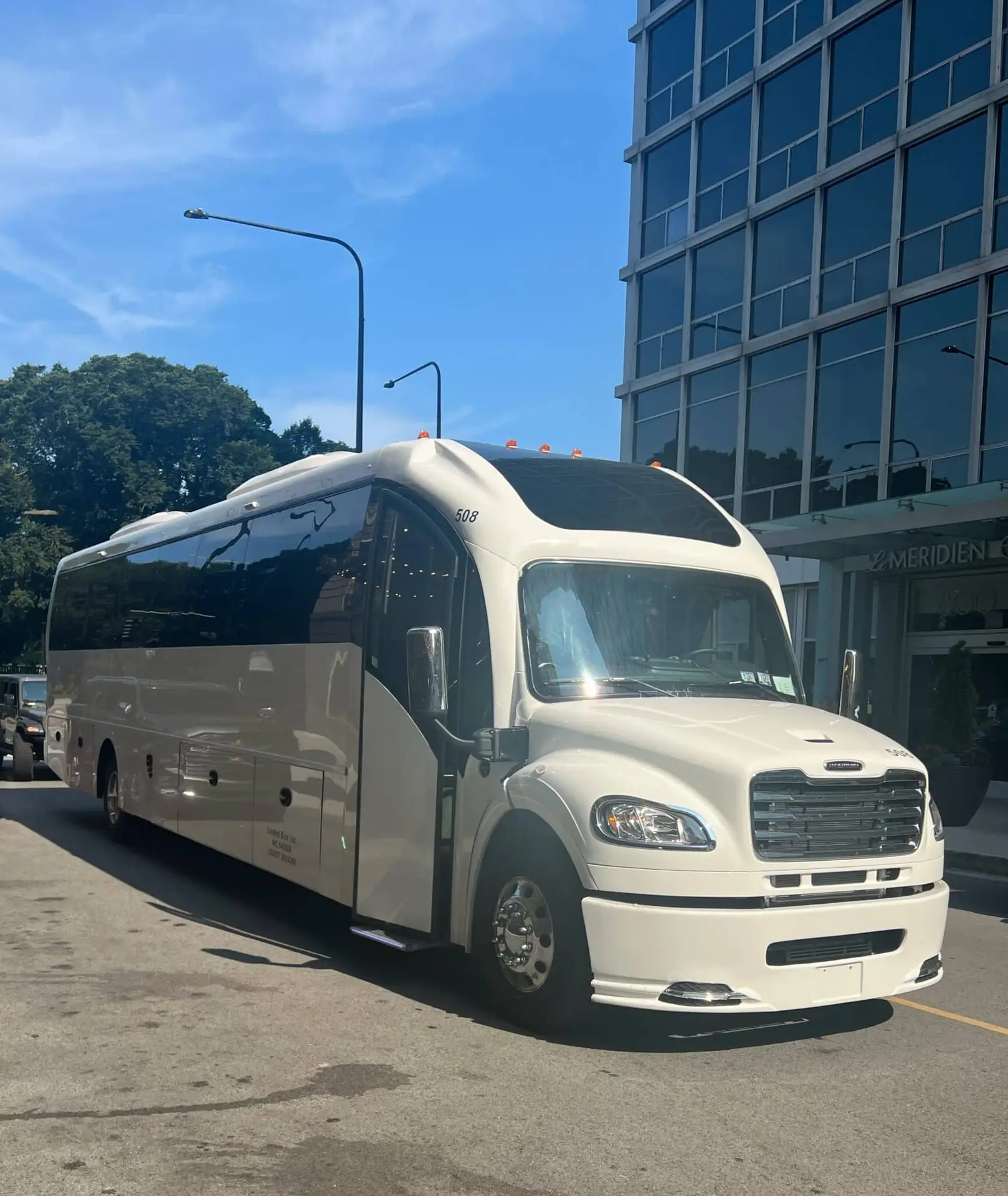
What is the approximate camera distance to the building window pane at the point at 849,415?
81.6 feet

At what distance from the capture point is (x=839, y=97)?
2644 centimetres

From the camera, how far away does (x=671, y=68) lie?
1258 inches

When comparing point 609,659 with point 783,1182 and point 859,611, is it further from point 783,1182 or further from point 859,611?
point 859,611

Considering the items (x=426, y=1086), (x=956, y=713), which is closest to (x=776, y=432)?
(x=956, y=713)

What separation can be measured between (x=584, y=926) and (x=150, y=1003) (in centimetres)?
234

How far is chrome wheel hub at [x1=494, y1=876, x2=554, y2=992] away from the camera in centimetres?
612

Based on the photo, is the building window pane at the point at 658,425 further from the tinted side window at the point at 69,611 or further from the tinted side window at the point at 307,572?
the tinted side window at the point at 307,572

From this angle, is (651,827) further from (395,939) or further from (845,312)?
(845,312)

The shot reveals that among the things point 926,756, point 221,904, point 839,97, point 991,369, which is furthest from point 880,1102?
point 839,97

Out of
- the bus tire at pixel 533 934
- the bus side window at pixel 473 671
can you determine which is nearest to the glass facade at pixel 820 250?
the bus side window at pixel 473 671

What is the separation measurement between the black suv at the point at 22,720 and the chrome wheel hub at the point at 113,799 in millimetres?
6830

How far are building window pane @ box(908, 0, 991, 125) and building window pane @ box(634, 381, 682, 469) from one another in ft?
28.5

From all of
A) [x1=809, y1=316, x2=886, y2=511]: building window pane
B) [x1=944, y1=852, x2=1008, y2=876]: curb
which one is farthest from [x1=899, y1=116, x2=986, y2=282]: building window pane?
[x1=944, y1=852, x2=1008, y2=876]: curb

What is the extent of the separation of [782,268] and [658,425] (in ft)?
17.2
